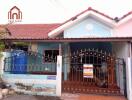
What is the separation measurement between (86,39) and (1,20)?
451 inches

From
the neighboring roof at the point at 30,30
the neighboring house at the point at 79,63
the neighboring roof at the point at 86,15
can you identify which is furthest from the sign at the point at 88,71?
the neighboring roof at the point at 30,30

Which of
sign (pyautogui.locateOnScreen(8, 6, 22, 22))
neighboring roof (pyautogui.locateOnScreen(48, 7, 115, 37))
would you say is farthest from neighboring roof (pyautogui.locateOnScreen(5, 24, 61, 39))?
neighboring roof (pyautogui.locateOnScreen(48, 7, 115, 37))

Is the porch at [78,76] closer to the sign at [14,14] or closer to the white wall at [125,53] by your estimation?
the white wall at [125,53]

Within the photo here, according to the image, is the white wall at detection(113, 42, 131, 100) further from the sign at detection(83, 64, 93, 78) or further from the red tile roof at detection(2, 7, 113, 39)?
the red tile roof at detection(2, 7, 113, 39)

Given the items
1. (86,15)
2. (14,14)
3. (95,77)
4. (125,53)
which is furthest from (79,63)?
(14,14)

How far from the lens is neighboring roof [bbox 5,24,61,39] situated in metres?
16.8

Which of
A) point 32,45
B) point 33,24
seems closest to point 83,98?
point 32,45

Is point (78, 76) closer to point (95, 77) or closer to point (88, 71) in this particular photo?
point (95, 77)

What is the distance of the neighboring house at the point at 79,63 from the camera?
12.4 meters

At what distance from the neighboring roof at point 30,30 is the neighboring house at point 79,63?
181mm

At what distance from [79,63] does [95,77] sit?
3.70 feet

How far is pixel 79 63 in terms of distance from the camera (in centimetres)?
1355

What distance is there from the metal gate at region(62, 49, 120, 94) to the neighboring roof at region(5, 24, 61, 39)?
12.1 ft

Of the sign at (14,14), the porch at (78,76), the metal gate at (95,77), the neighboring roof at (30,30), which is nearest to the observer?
the porch at (78,76)
